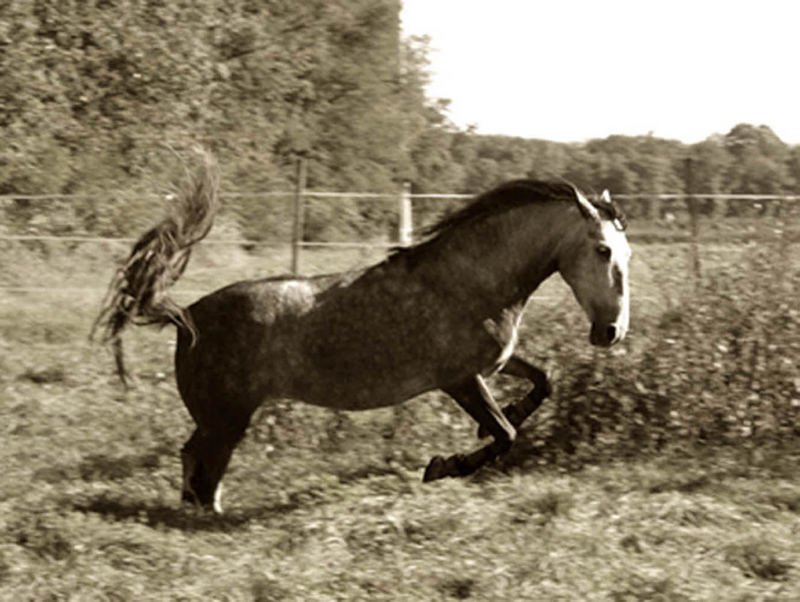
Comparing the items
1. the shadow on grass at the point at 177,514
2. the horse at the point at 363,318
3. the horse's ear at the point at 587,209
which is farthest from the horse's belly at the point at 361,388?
the horse's ear at the point at 587,209

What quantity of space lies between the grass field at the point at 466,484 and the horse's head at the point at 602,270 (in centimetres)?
106

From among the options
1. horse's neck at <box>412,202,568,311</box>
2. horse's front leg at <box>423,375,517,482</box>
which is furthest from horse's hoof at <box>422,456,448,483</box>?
horse's neck at <box>412,202,568,311</box>

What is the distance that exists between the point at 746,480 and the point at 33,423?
5.76 meters

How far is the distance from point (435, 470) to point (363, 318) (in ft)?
3.40

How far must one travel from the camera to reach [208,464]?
311 inches

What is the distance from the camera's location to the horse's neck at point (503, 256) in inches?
314

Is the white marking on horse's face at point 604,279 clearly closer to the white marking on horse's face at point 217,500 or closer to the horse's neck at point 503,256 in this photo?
the horse's neck at point 503,256

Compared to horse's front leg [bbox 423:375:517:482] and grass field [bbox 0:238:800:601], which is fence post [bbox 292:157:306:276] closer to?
grass field [bbox 0:238:800:601]

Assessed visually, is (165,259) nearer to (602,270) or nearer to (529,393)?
(529,393)

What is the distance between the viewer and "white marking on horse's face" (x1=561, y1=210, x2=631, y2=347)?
7.67m

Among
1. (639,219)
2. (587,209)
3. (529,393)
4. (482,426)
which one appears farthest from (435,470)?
(639,219)

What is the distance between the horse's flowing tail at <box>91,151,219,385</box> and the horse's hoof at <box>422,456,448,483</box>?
1.66 meters

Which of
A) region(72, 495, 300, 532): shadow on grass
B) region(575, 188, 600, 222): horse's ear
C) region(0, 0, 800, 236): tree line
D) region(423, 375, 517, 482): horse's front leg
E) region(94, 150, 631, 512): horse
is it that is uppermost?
region(0, 0, 800, 236): tree line

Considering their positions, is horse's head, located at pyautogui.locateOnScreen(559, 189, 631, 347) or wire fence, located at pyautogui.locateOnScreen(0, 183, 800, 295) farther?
wire fence, located at pyautogui.locateOnScreen(0, 183, 800, 295)
